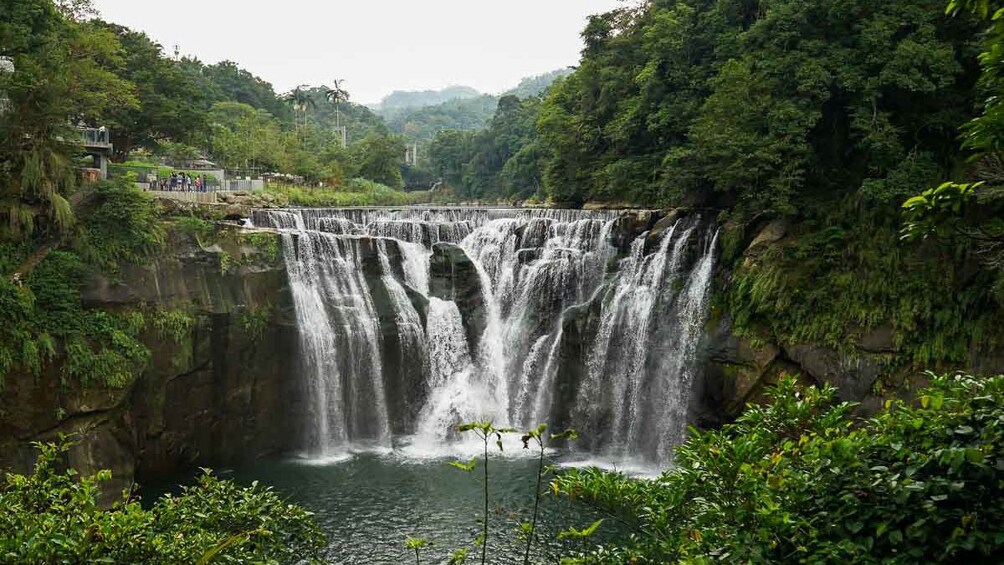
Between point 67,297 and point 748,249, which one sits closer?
point 67,297

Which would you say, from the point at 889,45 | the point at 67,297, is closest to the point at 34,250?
the point at 67,297

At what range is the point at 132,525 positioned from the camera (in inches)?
207

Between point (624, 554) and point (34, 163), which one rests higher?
point (34, 163)

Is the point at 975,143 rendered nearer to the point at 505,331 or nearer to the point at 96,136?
the point at 505,331

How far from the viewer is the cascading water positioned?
66.9 feet

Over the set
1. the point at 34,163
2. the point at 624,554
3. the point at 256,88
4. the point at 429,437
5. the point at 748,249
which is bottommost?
the point at 429,437

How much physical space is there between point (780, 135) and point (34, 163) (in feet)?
66.2

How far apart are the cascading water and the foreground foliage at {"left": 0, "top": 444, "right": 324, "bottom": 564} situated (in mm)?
14622

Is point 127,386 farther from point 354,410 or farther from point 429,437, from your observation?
point 429,437

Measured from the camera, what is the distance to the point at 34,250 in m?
17.3

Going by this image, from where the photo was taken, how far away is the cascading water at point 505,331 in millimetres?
20391

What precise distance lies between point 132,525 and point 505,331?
18.0 meters

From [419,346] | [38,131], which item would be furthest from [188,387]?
[38,131]

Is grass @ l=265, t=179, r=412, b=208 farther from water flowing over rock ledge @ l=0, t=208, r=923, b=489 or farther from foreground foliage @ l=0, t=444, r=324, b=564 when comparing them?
foreground foliage @ l=0, t=444, r=324, b=564
